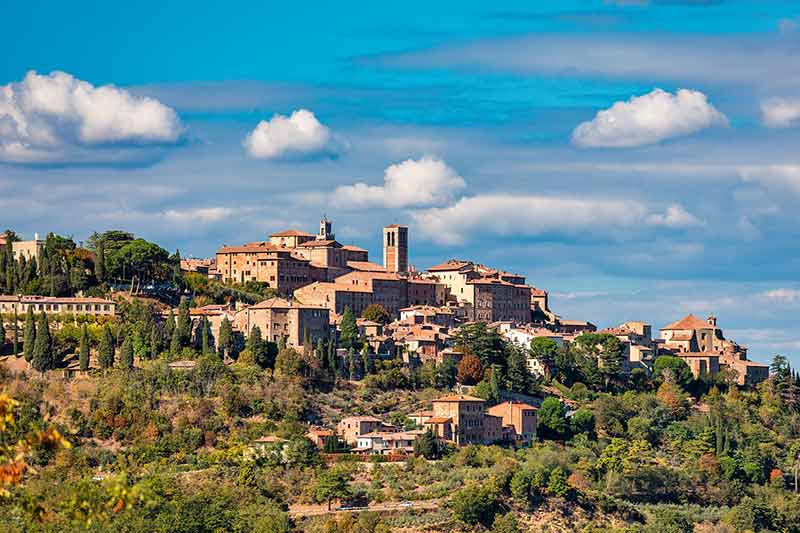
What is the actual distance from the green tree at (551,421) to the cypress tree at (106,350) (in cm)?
2254

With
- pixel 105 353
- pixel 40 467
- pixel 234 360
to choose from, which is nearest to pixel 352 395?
pixel 234 360

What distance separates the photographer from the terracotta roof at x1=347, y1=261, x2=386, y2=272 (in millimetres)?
101750

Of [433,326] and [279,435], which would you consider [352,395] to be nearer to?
[279,435]

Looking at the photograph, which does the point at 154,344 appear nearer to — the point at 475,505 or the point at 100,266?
the point at 100,266

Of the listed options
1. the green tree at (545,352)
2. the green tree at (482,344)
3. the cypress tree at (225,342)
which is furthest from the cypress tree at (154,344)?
the green tree at (545,352)

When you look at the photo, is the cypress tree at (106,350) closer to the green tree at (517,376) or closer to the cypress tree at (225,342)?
the cypress tree at (225,342)

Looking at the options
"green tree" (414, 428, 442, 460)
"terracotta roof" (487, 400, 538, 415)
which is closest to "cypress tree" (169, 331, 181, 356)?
"green tree" (414, 428, 442, 460)

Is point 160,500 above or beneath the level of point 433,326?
beneath

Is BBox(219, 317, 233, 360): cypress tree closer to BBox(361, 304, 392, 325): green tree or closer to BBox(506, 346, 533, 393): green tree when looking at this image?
BBox(361, 304, 392, 325): green tree

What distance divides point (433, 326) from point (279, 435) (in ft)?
71.0

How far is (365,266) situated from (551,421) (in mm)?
27818

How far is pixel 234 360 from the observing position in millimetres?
76750

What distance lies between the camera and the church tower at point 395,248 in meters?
109

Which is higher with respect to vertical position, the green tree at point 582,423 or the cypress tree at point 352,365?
the cypress tree at point 352,365
